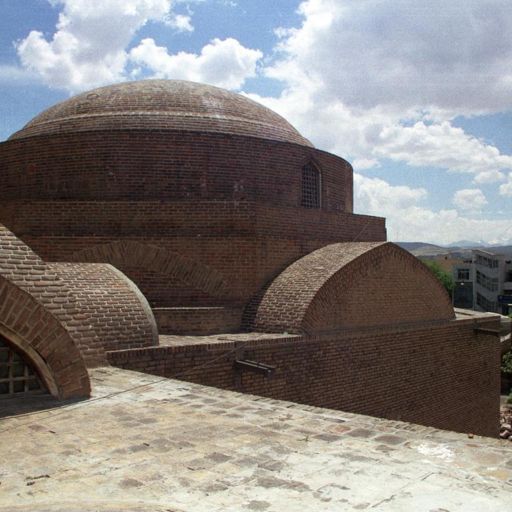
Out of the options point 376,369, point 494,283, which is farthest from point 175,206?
point 494,283

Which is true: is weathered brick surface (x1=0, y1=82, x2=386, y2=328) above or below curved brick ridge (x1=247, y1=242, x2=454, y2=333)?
above

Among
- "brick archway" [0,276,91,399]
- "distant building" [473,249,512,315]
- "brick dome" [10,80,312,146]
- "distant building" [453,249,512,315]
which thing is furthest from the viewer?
"distant building" [453,249,512,315]

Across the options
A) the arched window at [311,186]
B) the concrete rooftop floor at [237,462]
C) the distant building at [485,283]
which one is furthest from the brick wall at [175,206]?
the distant building at [485,283]

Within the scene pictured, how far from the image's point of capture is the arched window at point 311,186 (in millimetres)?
12797

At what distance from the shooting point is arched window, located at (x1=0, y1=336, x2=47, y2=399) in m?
5.40

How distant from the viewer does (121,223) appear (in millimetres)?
10273

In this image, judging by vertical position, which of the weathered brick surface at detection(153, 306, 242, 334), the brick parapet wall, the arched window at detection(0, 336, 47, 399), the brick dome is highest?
the brick dome

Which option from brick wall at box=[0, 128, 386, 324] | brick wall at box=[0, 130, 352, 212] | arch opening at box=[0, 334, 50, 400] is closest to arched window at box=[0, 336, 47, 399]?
arch opening at box=[0, 334, 50, 400]

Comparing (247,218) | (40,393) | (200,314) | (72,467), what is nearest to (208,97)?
(247,218)

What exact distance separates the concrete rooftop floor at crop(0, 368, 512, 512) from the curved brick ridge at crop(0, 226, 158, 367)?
119cm

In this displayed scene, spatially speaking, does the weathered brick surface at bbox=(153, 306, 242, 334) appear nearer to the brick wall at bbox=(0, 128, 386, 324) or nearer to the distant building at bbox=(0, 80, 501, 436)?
the distant building at bbox=(0, 80, 501, 436)

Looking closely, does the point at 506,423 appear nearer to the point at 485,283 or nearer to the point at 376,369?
the point at 376,369

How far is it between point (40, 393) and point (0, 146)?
8149 millimetres

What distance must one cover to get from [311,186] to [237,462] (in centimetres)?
977
